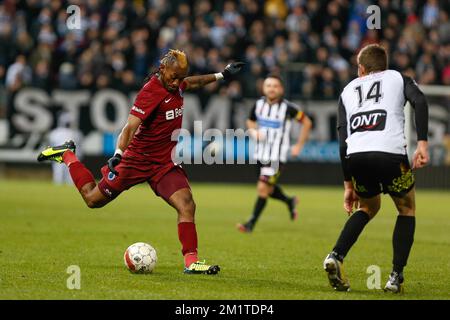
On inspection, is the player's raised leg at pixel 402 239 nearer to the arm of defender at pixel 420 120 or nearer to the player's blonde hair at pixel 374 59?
the arm of defender at pixel 420 120

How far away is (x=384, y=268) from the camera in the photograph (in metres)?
9.90

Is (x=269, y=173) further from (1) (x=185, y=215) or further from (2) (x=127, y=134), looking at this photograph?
(2) (x=127, y=134)

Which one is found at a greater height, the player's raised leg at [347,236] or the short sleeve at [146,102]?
the short sleeve at [146,102]

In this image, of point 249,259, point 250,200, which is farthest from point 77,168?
point 250,200

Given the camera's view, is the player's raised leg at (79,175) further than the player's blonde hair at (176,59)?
Yes

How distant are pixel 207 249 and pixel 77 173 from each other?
7.84 ft

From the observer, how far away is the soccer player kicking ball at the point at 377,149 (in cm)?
777

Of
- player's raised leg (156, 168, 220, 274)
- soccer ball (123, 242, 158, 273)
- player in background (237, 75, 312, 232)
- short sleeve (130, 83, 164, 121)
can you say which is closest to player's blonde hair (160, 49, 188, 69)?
short sleeve (130, 83, 164, 121)

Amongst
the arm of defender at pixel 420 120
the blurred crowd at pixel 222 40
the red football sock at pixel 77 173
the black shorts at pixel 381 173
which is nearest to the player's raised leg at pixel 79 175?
the red football sock at pixel 77 173

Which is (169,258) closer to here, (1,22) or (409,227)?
(409,227)

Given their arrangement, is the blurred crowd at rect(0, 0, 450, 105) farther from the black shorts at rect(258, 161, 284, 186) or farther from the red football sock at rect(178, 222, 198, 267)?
the red football sock at rect(178, 222, 198, 267)

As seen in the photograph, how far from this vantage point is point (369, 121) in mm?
7895

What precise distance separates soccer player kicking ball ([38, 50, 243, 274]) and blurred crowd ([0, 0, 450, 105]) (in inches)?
609

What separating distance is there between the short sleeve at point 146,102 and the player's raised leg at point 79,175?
1013mm
